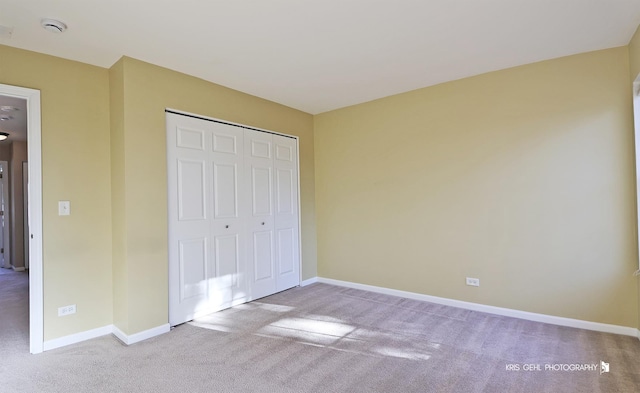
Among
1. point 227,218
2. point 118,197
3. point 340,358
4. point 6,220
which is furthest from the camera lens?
point 6,220

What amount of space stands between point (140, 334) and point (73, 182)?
1.52m

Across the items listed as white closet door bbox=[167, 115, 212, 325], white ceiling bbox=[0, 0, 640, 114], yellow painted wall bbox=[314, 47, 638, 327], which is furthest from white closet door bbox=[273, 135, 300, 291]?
white ceiling bbox=[0, 0, 640, 114]

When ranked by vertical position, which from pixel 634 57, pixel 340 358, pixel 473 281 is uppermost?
pixel 634 57

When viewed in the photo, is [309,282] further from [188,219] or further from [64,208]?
[64,208]

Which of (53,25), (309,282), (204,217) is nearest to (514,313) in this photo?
(309,282)

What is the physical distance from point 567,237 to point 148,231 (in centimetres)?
399

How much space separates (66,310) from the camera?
2.96 m

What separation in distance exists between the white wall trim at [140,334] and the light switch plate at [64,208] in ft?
3.83

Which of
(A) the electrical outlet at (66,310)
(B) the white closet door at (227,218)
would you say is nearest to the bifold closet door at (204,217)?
(B) the white closet door at (227,218)

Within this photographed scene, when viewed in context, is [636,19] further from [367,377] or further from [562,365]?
[367,377]

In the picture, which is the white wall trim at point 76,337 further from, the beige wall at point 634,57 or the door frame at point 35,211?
the beige wall at point 634,57

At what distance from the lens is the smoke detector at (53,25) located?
239 cm

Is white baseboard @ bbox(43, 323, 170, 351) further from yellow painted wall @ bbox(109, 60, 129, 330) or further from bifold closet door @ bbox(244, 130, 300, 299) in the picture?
bifold closet door @ bbox(244, 130, 300, 299)

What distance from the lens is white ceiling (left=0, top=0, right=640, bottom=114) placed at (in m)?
2.31
